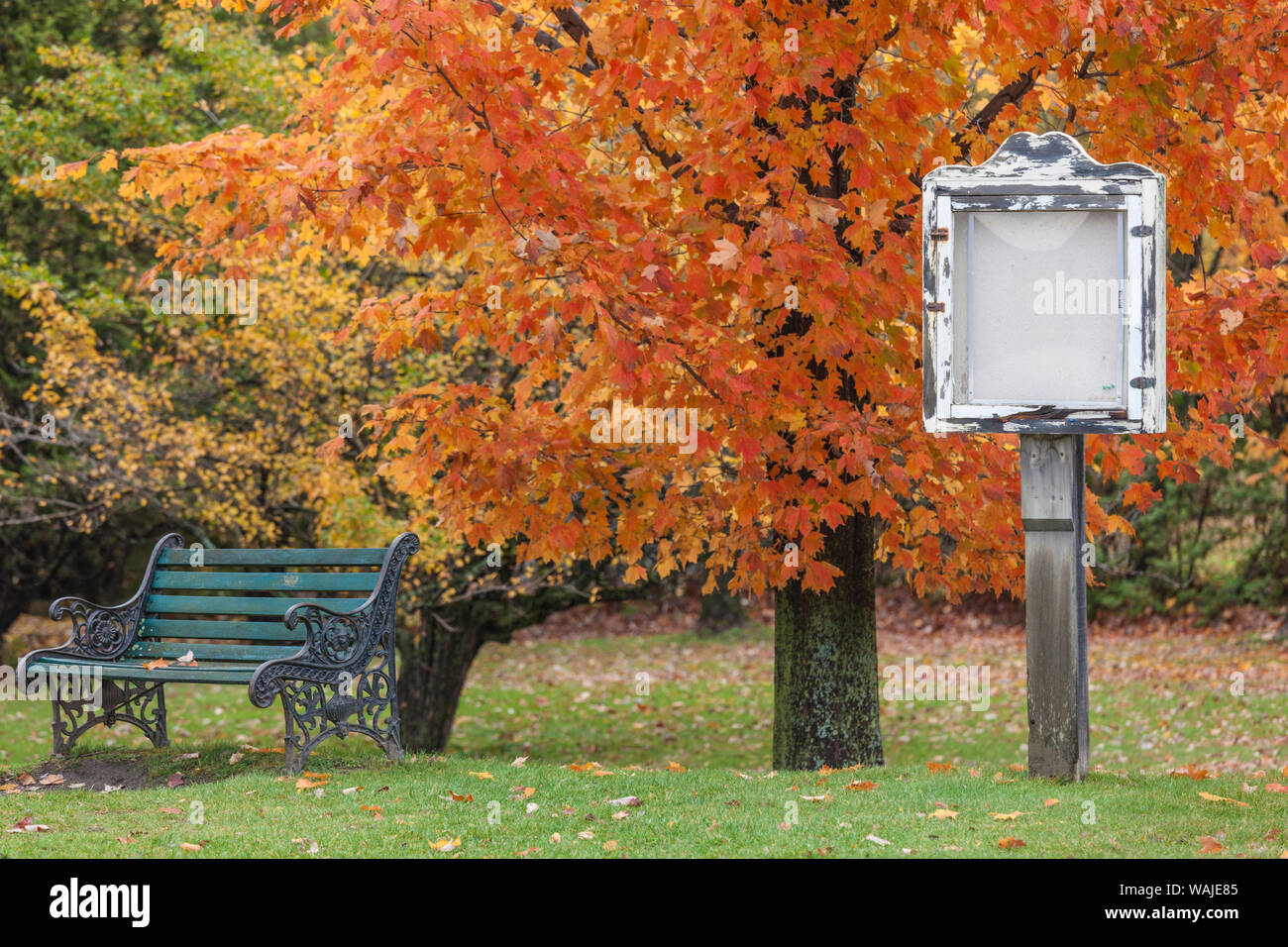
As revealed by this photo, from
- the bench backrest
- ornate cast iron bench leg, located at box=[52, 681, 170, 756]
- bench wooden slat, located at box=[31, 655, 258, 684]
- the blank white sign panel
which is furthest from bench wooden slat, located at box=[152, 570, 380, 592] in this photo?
the blank white sign panel

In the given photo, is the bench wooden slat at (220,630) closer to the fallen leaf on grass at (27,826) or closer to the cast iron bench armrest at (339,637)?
the cast iron bench armrest at (339,637)

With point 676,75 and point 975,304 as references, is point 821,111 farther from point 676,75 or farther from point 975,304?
point 975,304

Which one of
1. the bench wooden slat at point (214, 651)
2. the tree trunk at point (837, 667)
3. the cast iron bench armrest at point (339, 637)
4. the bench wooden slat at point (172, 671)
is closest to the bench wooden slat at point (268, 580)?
the cast iron bench armrest at point (339, 637)

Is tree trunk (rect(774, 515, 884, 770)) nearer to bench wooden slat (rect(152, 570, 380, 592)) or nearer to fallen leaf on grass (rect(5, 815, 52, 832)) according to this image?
bench wooden slat (rect(152, 570, 380, 592))

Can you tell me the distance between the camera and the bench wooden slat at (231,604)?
7.16m

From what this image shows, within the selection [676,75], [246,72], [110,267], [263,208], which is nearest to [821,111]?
[676,75]

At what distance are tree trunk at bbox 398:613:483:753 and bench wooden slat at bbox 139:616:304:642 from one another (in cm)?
427

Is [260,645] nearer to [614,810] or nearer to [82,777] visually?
[82,777]

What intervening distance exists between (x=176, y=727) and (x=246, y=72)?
7075 mm

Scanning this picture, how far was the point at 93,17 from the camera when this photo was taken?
16.4 m

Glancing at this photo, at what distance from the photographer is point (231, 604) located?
7.41 meters

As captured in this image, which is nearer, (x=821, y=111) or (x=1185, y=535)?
(x=821, y=111)

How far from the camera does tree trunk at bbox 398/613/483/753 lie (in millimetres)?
11961

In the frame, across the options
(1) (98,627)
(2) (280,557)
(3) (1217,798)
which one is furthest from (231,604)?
(3) (1217,798)
